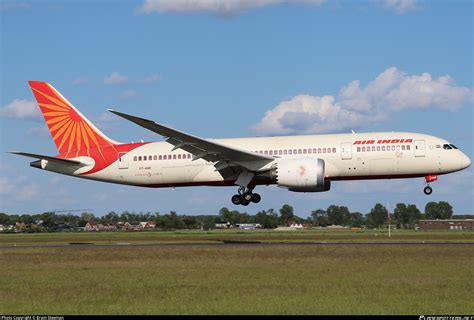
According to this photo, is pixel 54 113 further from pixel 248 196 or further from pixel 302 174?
pixel 302 174

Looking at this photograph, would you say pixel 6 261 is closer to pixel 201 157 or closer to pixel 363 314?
pixel 201 157

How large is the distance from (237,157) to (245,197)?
4156mm

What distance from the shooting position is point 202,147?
44094mm

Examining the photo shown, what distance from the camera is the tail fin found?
49.6 metres

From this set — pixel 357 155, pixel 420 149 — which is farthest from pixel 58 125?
pixel 420 149

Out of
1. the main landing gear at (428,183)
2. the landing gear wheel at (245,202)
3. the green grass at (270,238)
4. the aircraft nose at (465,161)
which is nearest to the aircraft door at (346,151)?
the main landing gear at (428,183)

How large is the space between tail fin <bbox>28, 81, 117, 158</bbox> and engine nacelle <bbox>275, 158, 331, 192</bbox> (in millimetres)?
13685

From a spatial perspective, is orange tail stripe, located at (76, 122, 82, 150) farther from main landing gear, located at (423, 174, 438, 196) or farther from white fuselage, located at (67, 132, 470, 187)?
main landing gear, located at (423, 174, 438, 196)

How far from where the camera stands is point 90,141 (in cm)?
4956

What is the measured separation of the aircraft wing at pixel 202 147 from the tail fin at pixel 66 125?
26.3 feet

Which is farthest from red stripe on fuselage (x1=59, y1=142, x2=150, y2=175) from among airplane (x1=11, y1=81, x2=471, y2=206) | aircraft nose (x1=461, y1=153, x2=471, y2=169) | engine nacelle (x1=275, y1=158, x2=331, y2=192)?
aircraft nose (x1=461, y1=153, x2=471, y2=169)

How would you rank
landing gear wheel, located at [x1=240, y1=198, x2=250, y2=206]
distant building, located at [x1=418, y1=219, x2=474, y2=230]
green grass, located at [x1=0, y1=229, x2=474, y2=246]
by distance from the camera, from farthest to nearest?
distant building, located at [x1=418, y1=219, x2=474, y2=230] < landing gear wheel, located at [x1=240, y1=198, x2=250, y2=206] < green grass, located at [x1=0, y1=229, x2=474, y2=246]

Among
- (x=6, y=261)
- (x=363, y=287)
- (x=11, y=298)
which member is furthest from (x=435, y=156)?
(x=11, y=298)

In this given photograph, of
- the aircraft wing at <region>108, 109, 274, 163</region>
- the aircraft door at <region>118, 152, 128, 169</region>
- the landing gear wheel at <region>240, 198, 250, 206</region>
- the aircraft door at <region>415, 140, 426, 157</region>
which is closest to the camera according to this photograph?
the aircraft wing at <region>108, 109, 274, 163</region>
